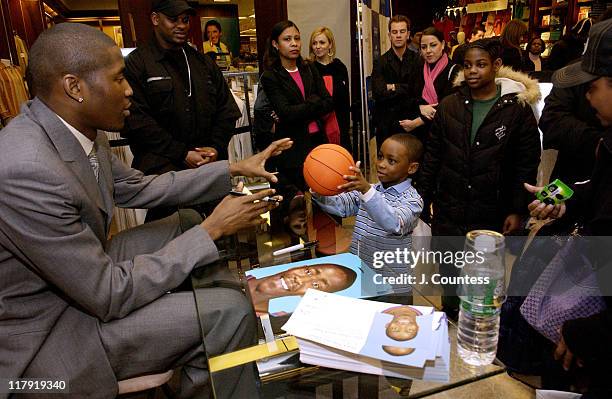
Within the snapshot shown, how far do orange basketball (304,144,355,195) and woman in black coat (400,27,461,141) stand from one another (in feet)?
6.05

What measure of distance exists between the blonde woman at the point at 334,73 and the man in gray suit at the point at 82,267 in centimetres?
304

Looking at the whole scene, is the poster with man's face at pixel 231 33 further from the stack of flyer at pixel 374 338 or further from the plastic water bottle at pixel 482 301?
the stack of flyer at pixel 374 338

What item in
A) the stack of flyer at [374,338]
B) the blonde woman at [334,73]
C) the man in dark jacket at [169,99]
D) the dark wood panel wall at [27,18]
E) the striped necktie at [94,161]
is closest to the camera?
the stack of flyer at [374,338]

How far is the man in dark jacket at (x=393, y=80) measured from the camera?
420cm

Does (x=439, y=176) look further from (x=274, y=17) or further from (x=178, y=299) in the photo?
(x=274, y=17)

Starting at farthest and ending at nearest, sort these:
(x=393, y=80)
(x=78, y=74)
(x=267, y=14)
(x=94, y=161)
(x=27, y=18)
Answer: (x=27, y=18)
(x=267, y=14)
(x=393, y=80)
(x=94, y=161)
(x=78, y=74)

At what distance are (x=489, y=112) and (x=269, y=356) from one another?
199cm

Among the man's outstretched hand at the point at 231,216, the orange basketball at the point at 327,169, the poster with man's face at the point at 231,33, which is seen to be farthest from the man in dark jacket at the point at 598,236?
the poster with man's face at the point at 231,33

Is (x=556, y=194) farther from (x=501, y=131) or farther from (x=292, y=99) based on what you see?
(x=292, y=99)

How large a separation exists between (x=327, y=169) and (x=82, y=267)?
1.11m

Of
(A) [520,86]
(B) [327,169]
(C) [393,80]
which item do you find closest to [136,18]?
(C) [393,80]

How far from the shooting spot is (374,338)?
125 cm

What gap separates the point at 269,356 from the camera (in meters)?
1.34

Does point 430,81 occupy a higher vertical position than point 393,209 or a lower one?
higher
